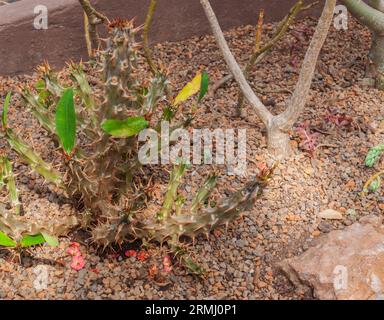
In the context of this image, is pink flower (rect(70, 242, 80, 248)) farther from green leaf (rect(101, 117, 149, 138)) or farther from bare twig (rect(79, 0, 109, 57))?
bare twig (rect(79, 0, 109, 57))

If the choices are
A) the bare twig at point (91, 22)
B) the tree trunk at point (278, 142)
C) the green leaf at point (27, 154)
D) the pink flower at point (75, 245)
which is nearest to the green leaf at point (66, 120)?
the green leaf at point (27, 154)

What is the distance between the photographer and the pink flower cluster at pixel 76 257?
79.7 inches

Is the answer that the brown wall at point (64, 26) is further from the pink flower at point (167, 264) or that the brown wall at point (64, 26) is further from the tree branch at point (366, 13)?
the pink flower at point (167, 264)

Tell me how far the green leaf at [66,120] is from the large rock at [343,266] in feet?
2.62

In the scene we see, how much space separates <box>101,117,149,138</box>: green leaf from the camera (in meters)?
1.74

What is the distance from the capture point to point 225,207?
1.92 meters

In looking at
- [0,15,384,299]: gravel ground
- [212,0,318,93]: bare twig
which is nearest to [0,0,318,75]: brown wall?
[0,15,384,299]: gravel ground

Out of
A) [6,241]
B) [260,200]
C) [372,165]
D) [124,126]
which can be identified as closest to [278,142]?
[260,200]

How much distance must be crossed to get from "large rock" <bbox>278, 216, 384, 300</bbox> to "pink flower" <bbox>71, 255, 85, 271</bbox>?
65cm

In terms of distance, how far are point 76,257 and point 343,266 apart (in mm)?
857

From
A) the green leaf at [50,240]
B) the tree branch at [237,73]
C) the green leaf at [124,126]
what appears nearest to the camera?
the green leaf at [124,126]

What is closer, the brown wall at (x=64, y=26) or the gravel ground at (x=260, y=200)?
the gravel ground at (x=260, y=200)

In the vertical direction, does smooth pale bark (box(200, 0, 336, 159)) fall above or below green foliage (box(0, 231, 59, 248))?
above

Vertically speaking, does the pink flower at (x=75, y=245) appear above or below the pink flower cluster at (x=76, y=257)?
above
